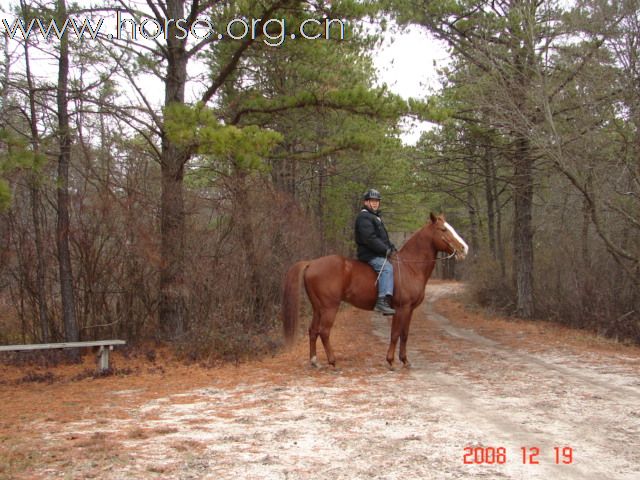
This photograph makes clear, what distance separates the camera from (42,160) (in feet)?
25.5

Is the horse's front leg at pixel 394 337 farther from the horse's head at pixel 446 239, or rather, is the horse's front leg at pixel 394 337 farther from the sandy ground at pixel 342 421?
the horse's head at pixel 446 239

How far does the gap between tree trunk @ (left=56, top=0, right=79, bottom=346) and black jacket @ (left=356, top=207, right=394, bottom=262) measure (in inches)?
187

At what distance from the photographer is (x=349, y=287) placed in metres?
9.00

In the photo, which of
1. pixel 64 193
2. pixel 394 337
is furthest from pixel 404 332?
pixel 64 193

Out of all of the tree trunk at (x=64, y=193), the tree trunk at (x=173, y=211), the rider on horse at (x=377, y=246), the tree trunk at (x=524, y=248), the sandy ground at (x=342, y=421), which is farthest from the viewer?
the tree trunk at (x=524, y=248)

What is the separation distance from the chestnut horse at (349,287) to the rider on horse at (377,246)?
142mm

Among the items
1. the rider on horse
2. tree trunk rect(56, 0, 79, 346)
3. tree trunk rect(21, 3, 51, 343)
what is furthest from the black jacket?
tree trunk rect(21, 3, 51, 343)

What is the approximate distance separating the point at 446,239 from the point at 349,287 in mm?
1742

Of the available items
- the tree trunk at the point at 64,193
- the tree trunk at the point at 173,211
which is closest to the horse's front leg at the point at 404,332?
the tree trunk at the point at 173,211

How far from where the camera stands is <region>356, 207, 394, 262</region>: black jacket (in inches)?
349

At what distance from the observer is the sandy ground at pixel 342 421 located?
445 centimetres

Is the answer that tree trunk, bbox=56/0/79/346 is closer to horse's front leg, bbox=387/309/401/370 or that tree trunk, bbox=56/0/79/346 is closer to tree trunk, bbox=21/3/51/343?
tree trunk, bbox=21/3/51/343

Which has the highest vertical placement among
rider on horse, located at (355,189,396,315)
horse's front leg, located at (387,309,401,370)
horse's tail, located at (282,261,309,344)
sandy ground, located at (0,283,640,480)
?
rider on horse, located at (355,189,396,315)

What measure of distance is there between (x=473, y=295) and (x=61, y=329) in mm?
15877
